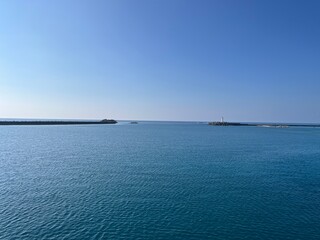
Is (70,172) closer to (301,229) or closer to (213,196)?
(213,196)

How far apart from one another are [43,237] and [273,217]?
58.0ft

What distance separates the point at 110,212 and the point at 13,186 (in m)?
13.8

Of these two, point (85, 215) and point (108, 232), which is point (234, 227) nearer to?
point (108, 232)

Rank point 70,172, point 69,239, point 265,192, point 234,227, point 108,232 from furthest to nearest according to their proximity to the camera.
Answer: point 70,172, point 265,192, point 234,227, point 108,232, point 69,239

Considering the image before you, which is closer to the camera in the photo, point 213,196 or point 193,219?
point 193,219

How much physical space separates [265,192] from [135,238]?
54.5 feet

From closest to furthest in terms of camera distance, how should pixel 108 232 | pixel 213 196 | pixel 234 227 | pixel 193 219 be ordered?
pixel 108 232, pixel 234 227, pixel 193 219, pixel 213 196

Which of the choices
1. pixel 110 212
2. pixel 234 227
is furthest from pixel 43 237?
pixel 234 227

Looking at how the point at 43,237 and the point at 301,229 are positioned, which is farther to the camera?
the point at 301,229

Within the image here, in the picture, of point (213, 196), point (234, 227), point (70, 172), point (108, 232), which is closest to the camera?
point (108, 232)

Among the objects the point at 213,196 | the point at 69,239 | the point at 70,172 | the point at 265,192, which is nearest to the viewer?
the point at 69,239

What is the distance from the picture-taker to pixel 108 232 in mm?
16578

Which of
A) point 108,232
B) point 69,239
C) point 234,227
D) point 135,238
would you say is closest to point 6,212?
point 69,239

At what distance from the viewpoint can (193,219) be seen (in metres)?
18.8
